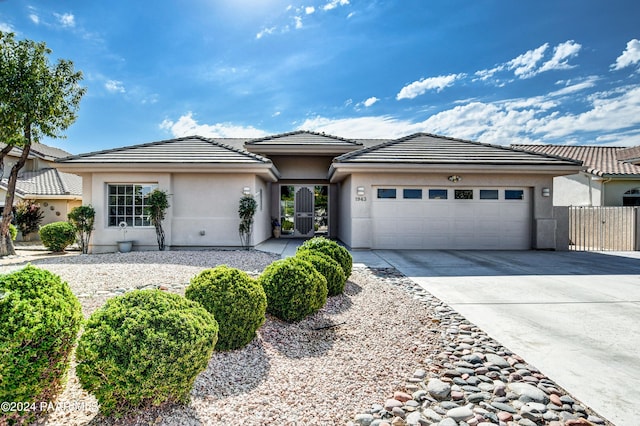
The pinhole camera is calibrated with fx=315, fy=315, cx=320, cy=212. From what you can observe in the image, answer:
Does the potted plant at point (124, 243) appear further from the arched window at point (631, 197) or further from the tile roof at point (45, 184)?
the arched window at point (631, 197)

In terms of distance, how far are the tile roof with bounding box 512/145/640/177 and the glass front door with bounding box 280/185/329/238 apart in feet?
35.8

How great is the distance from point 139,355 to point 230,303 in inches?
50.4

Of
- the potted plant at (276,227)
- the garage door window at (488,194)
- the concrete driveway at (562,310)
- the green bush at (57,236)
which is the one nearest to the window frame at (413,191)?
the garage door window at (488,194)

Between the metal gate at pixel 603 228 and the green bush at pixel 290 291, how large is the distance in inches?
506

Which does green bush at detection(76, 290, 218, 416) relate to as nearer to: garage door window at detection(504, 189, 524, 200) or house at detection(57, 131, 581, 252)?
house at detection(57, 131, 581, 252)

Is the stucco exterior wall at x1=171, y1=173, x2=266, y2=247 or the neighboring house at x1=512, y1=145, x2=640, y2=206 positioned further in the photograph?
the neighboring house at x1=512, y1=145, x2=640, y2=206

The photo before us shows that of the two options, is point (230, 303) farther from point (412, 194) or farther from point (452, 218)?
point (452, 218)

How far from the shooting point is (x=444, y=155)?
11.6 metres

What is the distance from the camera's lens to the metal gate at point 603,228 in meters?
12.2

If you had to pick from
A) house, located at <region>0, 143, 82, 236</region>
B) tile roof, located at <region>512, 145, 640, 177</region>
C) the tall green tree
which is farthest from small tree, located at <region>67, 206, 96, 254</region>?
tile roof, located at <region>512, 145, 640, 177</region>

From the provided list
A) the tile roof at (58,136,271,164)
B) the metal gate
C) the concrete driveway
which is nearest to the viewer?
the concrete driveway

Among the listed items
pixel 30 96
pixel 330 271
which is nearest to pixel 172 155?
pixel 30 96

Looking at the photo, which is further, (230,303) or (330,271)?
(330,271)

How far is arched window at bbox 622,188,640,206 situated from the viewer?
50.6ft
